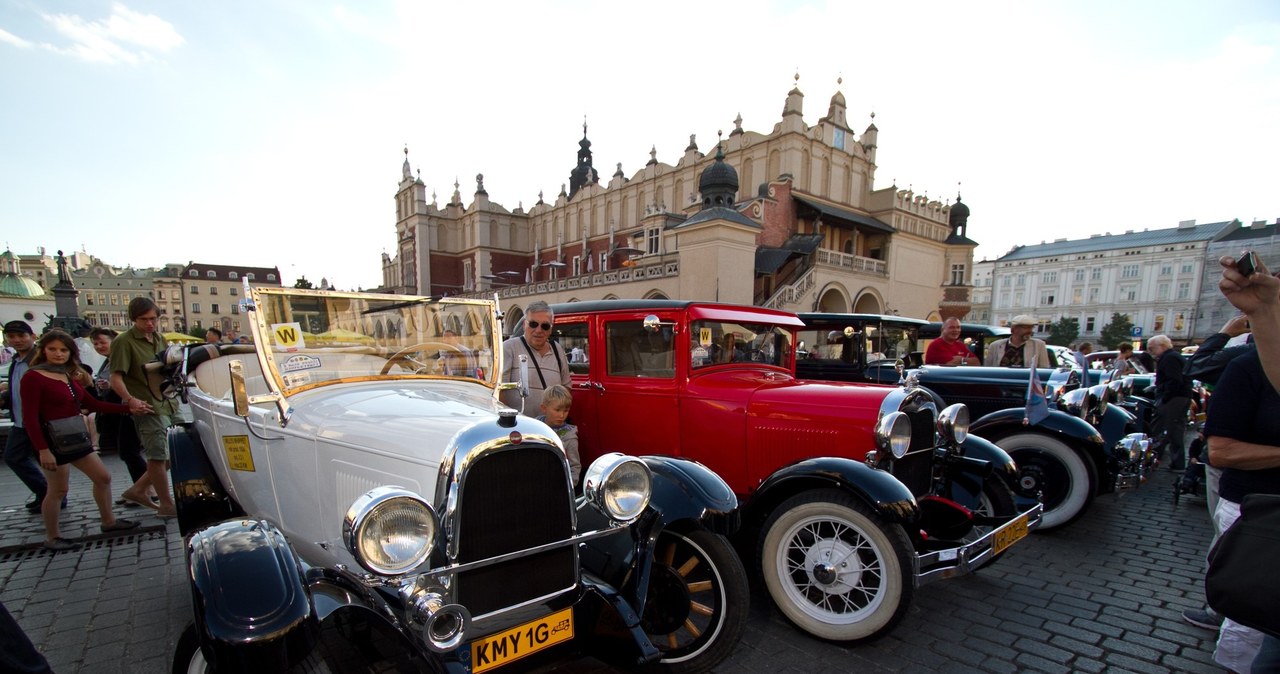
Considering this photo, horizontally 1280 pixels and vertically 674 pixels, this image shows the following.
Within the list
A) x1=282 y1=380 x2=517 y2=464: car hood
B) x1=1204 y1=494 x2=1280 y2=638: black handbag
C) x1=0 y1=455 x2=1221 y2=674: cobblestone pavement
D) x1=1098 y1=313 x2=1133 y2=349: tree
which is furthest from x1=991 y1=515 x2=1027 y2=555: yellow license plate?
x1=1098 y1=313 x2=1133 y2=349: tree

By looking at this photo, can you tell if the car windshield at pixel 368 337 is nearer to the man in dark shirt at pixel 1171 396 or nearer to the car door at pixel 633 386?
the car door at pixel 633 386

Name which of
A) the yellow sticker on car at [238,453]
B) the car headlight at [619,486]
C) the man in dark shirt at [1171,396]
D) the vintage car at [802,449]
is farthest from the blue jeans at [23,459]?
the man in dark shirt at [1171,396]

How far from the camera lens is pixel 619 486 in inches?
90.5

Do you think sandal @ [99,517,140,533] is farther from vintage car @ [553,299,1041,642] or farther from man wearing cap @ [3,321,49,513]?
vintage car @ [553,299,1041,642]

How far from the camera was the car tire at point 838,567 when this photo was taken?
2.62 metres

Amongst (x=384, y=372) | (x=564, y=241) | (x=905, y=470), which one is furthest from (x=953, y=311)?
(x=384, y=372)

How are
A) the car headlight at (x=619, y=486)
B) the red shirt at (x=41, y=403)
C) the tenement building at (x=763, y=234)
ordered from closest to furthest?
the car headlight at (x=619, y=486)
the red shirt at (x=41, y=403)
the tenement building at (x=763, y=234)

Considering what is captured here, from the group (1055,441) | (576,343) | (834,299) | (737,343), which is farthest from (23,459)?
(834,299)

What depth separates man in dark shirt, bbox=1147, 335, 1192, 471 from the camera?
6.12 meters

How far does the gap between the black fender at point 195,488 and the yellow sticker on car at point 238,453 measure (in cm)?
22

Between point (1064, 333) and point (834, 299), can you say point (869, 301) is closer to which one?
point (834, 299)

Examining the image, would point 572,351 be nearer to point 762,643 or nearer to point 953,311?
point 762,643

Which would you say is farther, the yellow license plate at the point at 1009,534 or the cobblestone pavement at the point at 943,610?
the yellow license plate at the point at 1009,534

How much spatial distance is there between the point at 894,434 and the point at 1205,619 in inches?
79.0
